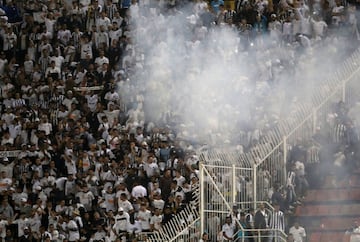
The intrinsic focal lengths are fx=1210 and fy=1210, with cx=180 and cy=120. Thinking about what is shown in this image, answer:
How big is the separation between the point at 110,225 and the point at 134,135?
3.13 m

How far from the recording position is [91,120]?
2995cm

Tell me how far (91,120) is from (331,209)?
7543mm

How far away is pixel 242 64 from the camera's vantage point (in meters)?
29.9

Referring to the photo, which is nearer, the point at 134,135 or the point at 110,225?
the point at 110,225

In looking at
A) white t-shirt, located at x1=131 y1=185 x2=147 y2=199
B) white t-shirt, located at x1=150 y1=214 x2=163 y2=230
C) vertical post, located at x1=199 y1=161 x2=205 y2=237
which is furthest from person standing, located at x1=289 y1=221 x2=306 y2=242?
white t-shirt, located at x1=131 y1=185 x2=147 y2=199

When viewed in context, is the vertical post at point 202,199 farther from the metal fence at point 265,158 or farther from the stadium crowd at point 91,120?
the stadium crowd at point 91,120

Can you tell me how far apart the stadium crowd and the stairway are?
2.76m

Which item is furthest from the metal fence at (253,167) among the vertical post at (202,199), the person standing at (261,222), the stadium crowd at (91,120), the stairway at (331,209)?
the stadium crowd at (91,120)

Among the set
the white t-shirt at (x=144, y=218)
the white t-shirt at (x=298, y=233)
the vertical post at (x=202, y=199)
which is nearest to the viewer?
the white t-shirt at (x=298, y=233)

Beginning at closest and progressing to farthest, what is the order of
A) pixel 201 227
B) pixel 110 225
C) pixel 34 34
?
pixel 201 227, pixel 110 225, pixel 34 34

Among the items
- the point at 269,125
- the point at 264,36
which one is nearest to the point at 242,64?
the point at 264,36

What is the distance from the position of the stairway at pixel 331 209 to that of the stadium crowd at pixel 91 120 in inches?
109

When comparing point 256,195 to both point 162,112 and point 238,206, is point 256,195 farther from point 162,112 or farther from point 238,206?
point 162,112

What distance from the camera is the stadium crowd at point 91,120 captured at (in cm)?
2688
